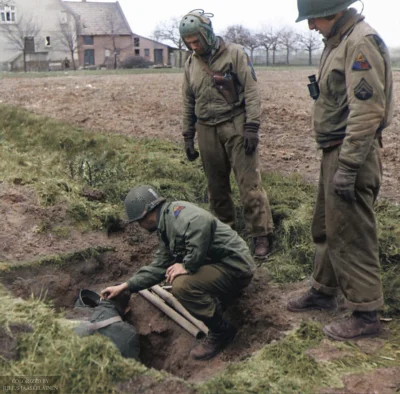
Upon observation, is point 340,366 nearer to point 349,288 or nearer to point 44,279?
point 349,288

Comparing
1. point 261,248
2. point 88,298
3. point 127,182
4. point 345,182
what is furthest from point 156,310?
point 127,182

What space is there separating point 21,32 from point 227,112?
39.6 meters

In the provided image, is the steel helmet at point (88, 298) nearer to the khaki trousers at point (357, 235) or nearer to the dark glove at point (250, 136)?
the dark glove at point (250, 136)

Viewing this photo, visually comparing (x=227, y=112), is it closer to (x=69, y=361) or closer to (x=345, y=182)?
(x=345, y=182)

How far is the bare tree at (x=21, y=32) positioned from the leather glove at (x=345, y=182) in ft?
131

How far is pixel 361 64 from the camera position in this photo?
368 cm

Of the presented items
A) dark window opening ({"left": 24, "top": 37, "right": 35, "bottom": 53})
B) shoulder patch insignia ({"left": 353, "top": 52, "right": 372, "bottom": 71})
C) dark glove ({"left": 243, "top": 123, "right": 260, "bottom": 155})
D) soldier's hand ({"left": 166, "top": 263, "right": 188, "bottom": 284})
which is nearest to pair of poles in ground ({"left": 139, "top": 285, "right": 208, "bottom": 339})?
soldier's hand ({"left": 166, "top": 263, "right": 188, "bottom": 284})

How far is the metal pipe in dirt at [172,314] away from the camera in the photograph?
4.91 metres

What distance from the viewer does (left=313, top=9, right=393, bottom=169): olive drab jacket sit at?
3670 mm

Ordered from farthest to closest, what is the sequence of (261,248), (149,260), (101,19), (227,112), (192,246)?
(101,19), (149,260), (261,248), (227,112), (192,246)

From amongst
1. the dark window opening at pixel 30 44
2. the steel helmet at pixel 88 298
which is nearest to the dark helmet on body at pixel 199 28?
the steel helmet at pixel 88 298

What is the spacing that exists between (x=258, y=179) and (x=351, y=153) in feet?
6.72

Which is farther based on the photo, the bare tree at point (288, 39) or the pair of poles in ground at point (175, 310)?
the bare tree at point (288, 39)

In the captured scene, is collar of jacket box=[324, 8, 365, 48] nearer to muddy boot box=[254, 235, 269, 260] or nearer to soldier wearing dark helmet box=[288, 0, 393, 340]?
soldier wearing dark helmet box=[288, 0, 393, 340]
